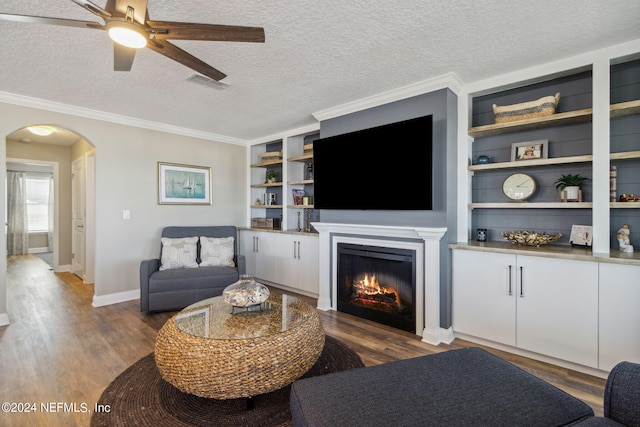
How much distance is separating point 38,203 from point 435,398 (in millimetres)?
10577

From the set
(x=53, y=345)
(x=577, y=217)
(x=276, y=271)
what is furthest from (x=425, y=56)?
(x=53, y=345)

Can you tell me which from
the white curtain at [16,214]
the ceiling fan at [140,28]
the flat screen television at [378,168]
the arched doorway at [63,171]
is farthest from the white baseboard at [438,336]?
the white curtain at [16,214]

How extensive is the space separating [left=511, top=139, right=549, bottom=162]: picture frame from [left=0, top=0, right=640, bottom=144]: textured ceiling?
663 mm

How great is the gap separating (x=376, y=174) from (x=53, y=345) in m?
3.32

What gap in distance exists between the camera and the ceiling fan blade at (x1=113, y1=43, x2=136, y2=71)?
178 centimetres

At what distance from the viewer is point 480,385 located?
48.5 inches

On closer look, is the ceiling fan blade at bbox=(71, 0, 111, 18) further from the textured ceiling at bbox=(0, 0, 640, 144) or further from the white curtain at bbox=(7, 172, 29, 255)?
the white curtain at bbox=(7, 172, 29, 255)

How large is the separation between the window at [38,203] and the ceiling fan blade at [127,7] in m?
9.23

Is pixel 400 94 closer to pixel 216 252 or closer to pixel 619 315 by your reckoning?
pixel 619 315

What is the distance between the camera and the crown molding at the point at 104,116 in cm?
323

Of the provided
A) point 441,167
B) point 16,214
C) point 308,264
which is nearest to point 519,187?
point 441,167

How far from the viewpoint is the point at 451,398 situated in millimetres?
1159

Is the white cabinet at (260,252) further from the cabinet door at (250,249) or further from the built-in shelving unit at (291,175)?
the built-in shelving unit at (291,175)

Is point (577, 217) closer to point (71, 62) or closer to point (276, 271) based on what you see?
point (276, 271)
